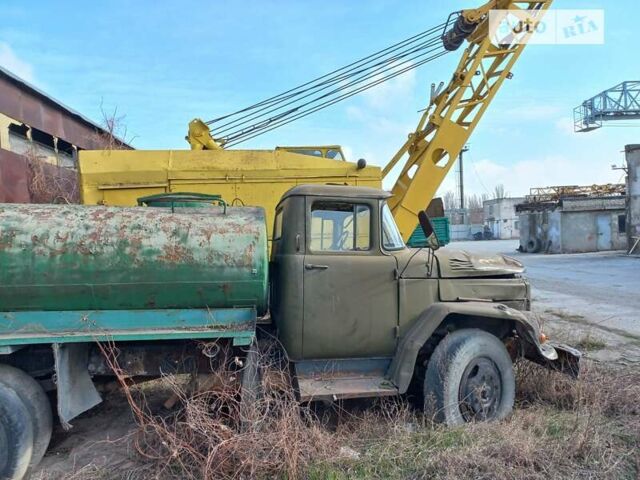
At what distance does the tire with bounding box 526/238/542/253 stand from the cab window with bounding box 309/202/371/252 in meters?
29.2

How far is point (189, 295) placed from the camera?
3896mm

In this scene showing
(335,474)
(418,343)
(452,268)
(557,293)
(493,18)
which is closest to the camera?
(335,474)

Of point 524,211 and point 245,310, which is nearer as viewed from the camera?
point 245,310

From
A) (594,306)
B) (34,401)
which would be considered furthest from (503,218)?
(34,401)

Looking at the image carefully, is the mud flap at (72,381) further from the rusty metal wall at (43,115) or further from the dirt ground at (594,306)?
the rusty metal wall at (43,115)

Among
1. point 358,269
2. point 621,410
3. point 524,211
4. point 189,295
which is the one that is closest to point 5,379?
point 189,295

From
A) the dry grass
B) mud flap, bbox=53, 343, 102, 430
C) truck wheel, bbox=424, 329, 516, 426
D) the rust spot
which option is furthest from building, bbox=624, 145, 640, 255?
mud flap, bbox=53, 343, 102, 430

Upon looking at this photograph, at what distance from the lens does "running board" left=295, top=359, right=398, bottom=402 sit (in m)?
4.09

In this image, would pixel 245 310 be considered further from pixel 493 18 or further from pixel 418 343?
pixel 493 18

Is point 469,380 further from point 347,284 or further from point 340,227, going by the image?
point 340,227

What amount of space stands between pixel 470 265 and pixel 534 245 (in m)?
28.7

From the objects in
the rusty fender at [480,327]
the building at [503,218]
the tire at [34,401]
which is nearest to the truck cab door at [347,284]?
the rusty fender at [480,327]

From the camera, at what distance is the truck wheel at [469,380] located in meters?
4.25

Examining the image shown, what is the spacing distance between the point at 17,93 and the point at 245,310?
344 inches
